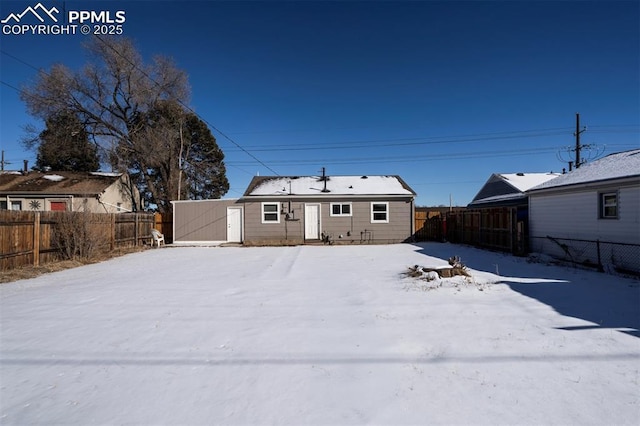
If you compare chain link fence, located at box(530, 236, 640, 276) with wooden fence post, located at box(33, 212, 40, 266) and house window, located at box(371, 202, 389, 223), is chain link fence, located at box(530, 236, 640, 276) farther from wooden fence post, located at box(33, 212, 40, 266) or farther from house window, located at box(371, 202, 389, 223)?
wooden fence post, located at box(33, 212, 40, 266)

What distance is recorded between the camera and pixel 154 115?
2467 centimetres

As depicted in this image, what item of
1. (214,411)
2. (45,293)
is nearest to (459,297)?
(214,411)

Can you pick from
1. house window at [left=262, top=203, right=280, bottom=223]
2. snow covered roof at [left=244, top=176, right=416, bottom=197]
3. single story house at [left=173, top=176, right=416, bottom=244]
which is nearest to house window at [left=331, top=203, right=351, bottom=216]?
single story house at [left=173, top=176, right=416, bottom=244]

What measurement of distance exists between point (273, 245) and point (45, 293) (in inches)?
431

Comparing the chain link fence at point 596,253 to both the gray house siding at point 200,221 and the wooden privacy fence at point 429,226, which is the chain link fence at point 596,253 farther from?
the gray house siding at point 200,221

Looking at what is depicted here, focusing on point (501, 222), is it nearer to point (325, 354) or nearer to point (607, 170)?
point (607, 170)

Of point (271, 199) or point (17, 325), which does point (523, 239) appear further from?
point (17, 325)

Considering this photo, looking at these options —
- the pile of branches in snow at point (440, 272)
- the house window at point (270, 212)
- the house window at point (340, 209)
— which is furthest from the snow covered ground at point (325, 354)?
the house window at point (270, 212)

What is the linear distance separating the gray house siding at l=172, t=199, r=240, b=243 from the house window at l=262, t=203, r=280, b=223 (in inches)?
65.3

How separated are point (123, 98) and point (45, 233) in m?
17.4

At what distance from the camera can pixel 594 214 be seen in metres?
9.33

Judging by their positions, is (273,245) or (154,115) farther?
(154,115)

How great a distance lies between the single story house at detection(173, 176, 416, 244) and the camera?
1742cm

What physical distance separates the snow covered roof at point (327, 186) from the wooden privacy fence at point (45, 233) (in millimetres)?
6892
